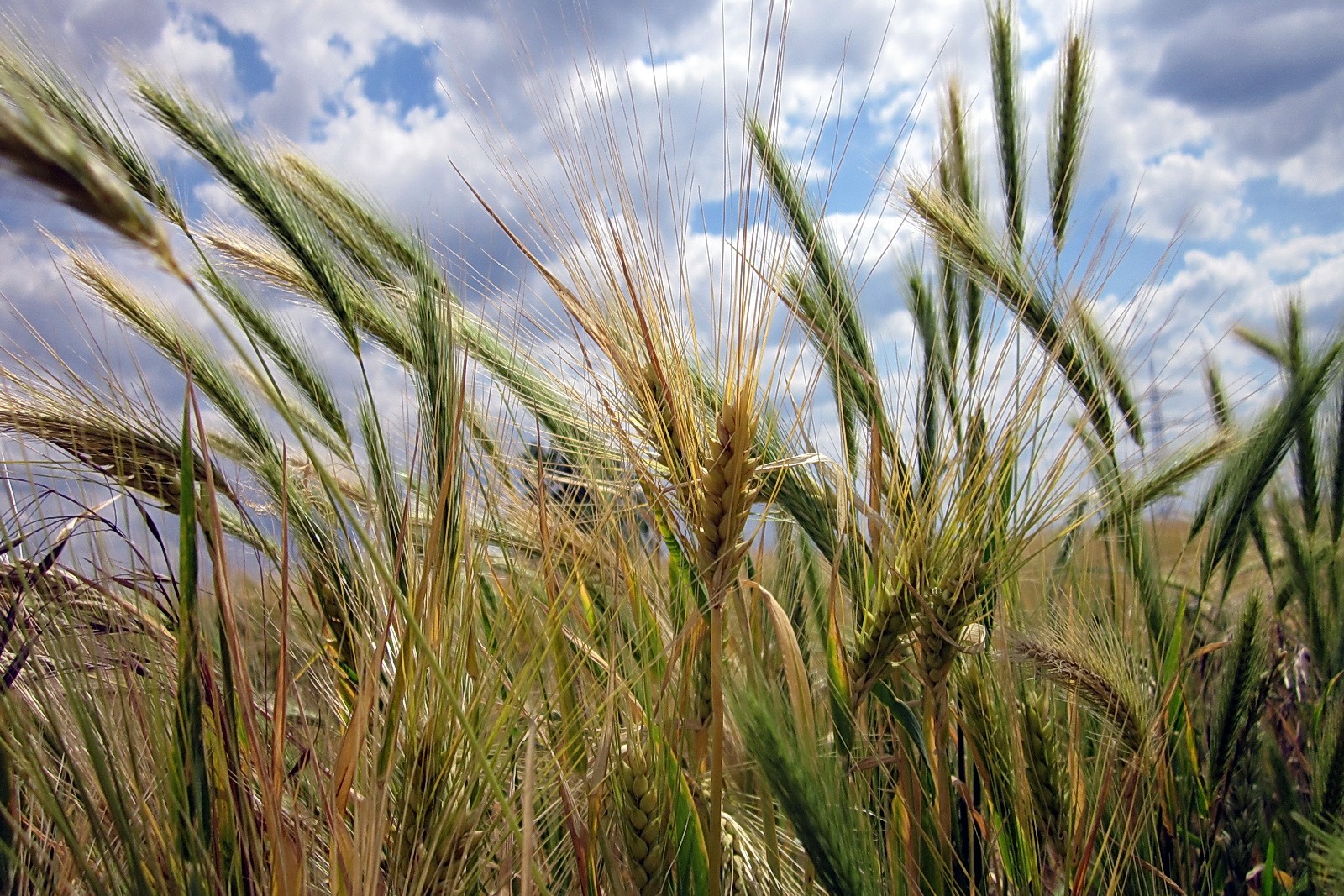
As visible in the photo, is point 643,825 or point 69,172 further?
point 643,825

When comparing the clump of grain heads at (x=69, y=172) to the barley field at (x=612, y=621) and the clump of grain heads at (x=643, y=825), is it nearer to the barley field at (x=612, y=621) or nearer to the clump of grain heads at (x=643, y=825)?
the barley field at (x=612, y=621)

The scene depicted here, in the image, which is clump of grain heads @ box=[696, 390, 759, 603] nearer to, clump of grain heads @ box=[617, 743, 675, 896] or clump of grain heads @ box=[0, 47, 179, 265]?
clump of grain heads @ box=[617, 743, 675, 896]

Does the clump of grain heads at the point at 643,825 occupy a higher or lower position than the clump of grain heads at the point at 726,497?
lower

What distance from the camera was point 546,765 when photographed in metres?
1.17

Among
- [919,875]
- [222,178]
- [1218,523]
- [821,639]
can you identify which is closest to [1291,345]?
[1218,523]

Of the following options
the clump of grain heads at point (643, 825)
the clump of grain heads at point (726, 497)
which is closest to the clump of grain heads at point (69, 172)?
the clump of grain heads at point (726, 497)

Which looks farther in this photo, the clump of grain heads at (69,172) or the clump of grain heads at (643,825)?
the clump of grain heads at (643,825)

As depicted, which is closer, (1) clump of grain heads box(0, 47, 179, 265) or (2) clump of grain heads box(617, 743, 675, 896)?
(1) clump of grain heads box(0, 47, 179, 265)

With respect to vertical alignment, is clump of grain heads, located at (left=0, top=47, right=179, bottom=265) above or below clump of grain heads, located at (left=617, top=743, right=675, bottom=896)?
above

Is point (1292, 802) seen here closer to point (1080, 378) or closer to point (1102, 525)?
point (1102, 525)

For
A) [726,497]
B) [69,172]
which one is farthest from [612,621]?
[69,172]

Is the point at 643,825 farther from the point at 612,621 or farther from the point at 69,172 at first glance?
the point at 69,172

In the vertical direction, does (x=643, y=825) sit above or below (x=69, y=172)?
below

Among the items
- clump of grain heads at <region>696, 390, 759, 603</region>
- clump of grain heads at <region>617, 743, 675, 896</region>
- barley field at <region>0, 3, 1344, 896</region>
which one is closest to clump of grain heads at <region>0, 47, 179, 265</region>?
barley field at <region>0, 3, 1344, 896</region>
